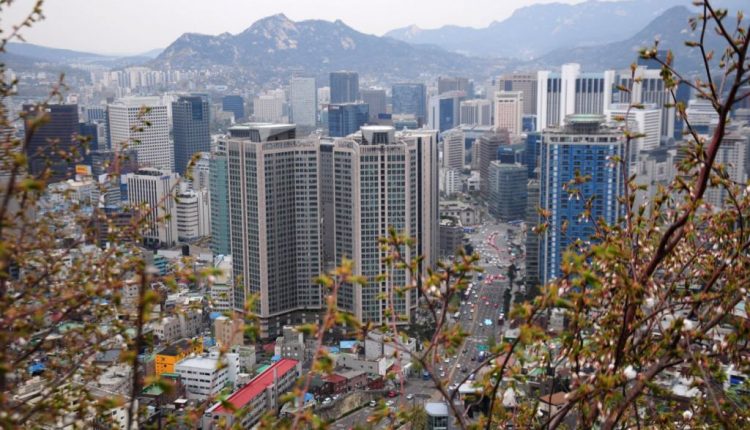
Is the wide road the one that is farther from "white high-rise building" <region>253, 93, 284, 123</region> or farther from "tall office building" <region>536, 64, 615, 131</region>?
"white high-rise building" <region>253, 93, 284, 123</region>

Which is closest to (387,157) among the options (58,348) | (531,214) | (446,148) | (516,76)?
(531,214)

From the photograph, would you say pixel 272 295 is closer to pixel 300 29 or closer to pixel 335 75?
pixel 335 75

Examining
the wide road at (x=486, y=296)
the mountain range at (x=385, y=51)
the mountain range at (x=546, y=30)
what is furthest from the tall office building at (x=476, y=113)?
the mountain range at (x=546, y=30)

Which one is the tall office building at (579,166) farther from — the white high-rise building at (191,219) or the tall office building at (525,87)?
the tall office building at (525,87)

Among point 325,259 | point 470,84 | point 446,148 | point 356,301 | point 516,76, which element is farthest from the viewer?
point 470,84

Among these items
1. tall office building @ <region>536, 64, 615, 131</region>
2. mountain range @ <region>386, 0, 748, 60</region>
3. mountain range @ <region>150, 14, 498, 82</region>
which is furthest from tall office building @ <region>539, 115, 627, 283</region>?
mountain range @ <region>386, 0, 748, 60</region>
